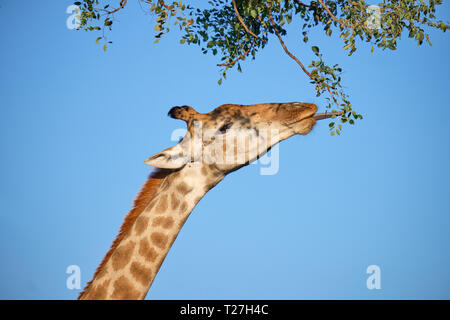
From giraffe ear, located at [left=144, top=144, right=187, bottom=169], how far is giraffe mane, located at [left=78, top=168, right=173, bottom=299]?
41cm

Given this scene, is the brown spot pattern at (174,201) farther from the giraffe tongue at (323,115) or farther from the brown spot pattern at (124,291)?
the giraffe tongue at (323,115)

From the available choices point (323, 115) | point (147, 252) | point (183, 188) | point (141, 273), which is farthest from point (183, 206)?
point (323, 115)

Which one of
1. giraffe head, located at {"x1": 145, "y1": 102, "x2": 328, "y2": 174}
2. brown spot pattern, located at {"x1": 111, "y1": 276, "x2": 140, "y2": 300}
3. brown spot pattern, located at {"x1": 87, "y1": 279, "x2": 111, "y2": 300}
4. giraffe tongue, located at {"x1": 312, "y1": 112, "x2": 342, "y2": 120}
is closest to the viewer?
brown spot pattern, located at {"x1": 111, "y1": 276, "x2": 140, "y2": 300}

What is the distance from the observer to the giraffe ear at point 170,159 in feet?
22.9

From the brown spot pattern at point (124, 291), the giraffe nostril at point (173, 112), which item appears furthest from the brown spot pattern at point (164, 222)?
the giraffe nostril at point (173, 112)

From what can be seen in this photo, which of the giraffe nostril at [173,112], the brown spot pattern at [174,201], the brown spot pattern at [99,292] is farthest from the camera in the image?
the giraffe nostril at [173,112]

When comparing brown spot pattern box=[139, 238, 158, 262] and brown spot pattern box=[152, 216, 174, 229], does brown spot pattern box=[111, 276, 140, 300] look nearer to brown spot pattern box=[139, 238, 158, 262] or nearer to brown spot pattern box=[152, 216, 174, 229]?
brown spot pattern box=[139, 238, 158, 262]

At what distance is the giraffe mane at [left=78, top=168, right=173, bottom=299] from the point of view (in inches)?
287

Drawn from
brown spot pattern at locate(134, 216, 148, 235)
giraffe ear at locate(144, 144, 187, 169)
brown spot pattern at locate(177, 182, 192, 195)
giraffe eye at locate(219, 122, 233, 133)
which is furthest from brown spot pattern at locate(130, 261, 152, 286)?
giraffe eye at locate(219, 122, 233, 133)

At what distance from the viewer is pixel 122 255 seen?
7027 mm

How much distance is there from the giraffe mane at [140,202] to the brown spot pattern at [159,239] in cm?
53
